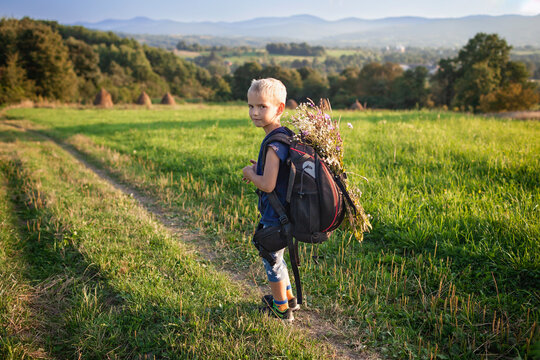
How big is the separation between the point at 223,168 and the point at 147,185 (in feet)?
6.23

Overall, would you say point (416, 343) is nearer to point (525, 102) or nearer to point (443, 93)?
point (525, 102)

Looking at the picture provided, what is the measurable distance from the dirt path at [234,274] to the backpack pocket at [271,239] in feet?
3.27

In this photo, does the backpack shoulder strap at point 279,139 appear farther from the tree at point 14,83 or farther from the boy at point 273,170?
the tree at point 14,83

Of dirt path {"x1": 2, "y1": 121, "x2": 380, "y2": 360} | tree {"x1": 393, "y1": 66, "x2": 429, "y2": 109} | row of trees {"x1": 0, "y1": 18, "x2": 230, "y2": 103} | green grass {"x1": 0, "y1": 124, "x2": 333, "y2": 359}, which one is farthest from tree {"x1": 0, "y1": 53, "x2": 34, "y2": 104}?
tree {"x1": 393, "y1": 66, "x2": 429, "y2": 109}

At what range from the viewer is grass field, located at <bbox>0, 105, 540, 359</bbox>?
9.87ft

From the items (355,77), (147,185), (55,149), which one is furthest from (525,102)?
(355,77)

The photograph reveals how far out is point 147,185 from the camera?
752 centimetres

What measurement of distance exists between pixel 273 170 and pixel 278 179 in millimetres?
232

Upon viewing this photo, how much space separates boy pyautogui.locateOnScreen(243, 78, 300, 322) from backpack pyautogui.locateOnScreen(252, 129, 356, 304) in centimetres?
11

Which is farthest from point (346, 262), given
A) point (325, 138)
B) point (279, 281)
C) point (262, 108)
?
point (262, 108)

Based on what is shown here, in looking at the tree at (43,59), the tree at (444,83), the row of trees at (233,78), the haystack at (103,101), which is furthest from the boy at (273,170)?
the tree at (444,83)

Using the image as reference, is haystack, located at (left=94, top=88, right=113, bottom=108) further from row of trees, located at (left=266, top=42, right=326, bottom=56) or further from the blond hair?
row of trees, located at (left=266, top=42, right=326, bottom=56)

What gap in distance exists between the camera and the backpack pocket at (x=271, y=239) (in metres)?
2.91

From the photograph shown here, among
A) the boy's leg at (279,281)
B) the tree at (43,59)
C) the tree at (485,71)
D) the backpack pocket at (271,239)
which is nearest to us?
the backpack pocket at (271,239)
